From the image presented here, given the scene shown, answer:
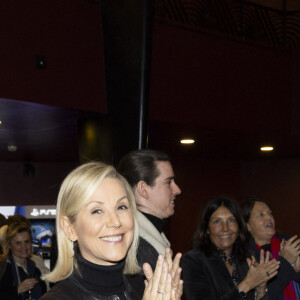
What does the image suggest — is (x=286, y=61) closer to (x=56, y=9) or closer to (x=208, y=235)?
(x=56, y=9)

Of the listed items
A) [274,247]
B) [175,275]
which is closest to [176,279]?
[175,275]

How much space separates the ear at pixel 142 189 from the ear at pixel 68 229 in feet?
2.79

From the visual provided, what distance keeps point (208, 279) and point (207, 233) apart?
36 centimetres

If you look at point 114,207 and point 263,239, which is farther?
point 263,239

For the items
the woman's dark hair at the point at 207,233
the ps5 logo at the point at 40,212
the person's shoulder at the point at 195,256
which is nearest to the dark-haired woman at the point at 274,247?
the woman's dark hair at the point at 207,233

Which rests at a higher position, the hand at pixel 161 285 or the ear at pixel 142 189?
the ear at pixel 142 189

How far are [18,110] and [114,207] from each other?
142 inches

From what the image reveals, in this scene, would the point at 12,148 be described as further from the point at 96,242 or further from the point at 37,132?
the point at 96,242

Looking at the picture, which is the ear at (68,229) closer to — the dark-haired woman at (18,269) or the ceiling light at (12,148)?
the dark-haired woman at (18,269)

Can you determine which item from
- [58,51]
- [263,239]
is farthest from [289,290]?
[58,51]

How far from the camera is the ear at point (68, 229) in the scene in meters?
1.72

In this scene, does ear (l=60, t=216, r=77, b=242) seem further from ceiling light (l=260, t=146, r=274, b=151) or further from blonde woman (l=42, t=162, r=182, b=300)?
ceiling light (l=260, t=146, r=274, b=151)

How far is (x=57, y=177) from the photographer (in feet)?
32.4

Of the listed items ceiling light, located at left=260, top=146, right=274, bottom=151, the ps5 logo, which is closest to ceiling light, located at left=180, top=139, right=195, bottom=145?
ceiling light, located at left=260, top=146, right=274, bottom=151
